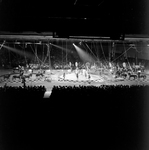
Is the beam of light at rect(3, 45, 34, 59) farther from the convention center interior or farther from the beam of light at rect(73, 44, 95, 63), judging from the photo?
the convention center interior

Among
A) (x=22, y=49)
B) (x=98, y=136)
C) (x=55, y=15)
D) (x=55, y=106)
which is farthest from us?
(x=22, y=49)

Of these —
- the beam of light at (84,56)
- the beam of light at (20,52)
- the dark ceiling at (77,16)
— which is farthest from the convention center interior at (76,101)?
the beam of light at (84,56)

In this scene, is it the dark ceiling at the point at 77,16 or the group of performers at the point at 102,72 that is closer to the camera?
the dark ceiling at the point at 77,16

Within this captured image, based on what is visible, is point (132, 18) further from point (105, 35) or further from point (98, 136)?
point (98, 136)

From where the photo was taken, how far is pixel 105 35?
13.5ft

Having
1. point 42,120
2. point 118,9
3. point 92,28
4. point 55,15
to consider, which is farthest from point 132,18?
point 42,120

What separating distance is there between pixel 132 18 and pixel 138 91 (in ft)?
8.99

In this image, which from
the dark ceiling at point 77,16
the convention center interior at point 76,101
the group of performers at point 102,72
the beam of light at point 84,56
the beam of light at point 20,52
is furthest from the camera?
the beam of light at point 84,56

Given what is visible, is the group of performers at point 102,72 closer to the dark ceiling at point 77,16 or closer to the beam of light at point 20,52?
the beam of light at point 20,52

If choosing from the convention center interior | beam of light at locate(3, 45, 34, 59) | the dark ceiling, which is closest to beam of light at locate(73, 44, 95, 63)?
beam of light at locate(3, 45, 34, 59)

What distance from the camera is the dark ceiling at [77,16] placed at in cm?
315

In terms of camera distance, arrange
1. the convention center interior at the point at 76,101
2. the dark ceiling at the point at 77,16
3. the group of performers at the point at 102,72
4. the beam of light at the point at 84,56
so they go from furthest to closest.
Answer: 1. the beam of light at the point at 84,56
2. the group of performers at the point at 102,72
3. the convention center interior at the point at 76,101
4. the dark ceiling at the point at 77,16

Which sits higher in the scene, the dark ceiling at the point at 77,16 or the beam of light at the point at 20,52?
the beam of light at the point at 20,52

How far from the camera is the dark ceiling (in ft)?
10.3
